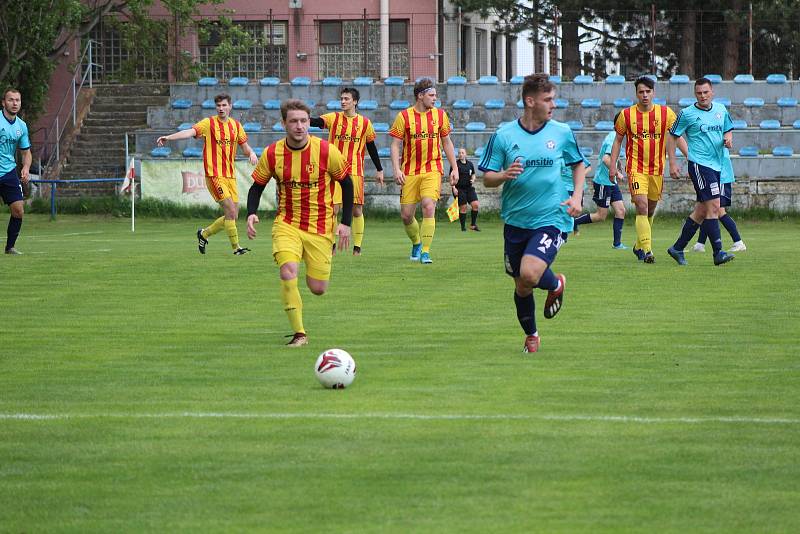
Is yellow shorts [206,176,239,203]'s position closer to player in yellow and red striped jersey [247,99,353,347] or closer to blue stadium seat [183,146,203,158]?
player in yellow and red striped jersey [247,99,353,347]

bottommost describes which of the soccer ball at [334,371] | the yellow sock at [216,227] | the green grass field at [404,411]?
the green grass field at [404,411]

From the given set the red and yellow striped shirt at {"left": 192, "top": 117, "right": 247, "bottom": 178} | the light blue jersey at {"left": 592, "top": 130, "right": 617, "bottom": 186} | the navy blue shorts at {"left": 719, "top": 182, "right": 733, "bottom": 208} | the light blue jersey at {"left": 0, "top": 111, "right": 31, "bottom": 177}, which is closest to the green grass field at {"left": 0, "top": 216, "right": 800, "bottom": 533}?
the navy blue shorts at {"left": 719, "top": 182, "right": 733, "bottom": 208}

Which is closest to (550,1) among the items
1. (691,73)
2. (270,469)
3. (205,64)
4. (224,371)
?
(691,73)

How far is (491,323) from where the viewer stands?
11.5 meters

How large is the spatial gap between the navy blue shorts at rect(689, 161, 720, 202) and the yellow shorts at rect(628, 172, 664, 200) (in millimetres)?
852

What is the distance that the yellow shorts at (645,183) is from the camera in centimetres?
1738

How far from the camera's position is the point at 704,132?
16547 mm

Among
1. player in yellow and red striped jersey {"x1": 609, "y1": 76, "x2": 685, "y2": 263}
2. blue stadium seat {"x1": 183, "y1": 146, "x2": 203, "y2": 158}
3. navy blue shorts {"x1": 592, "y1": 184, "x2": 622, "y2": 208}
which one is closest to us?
player in yellow and red striped jersey {"x1": 609, "y1": 76, "x2": 685, "y2": 263}

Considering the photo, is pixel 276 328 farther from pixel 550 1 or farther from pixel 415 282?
pixel 550 1

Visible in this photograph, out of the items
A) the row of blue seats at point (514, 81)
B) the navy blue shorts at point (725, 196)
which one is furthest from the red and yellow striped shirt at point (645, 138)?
the row of blue seats at point (514, 81)

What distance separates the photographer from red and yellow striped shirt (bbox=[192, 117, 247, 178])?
18859 mm

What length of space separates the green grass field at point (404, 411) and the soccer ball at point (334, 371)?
5.0 inches

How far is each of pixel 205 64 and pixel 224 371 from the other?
32304 mm

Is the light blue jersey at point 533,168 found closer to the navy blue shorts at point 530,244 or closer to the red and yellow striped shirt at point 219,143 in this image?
the navy blue shorts at point 530,244
